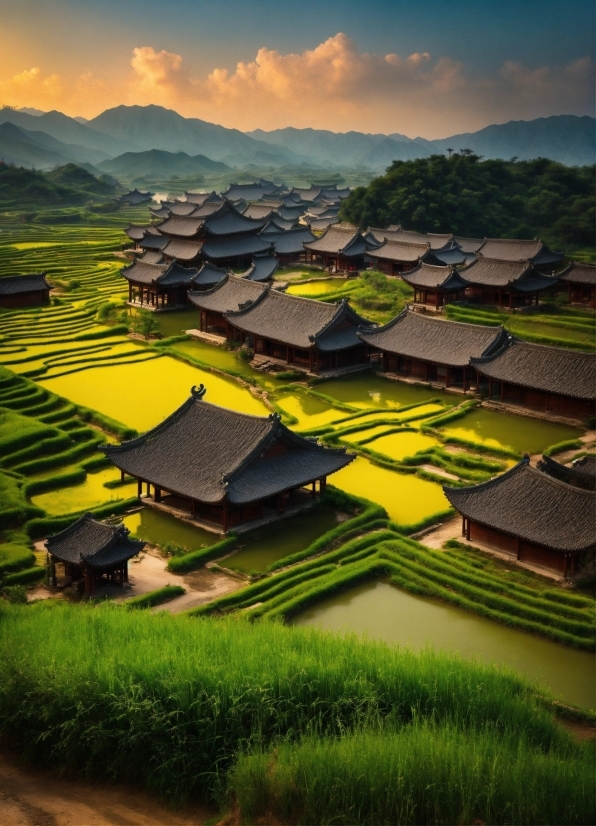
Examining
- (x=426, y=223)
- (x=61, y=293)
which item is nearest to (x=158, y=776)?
(x=61, y=293)

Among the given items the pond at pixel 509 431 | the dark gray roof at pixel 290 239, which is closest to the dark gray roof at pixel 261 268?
the dark gray roof at pixel 290 239

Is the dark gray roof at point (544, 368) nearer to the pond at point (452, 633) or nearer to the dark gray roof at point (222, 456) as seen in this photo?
the dark gray roof at point (222, 456)

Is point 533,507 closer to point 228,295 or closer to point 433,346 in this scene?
point 433,346

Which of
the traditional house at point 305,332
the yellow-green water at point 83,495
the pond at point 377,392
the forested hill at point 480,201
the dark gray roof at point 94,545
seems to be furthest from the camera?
the forested hill at point 480,201

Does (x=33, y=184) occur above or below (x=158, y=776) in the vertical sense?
above

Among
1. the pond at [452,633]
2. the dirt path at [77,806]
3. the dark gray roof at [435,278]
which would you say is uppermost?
the dark gray roof at [435,278]

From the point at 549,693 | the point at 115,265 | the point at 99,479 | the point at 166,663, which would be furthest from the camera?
the point at 115,265

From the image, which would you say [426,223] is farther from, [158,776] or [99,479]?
[158,776]
